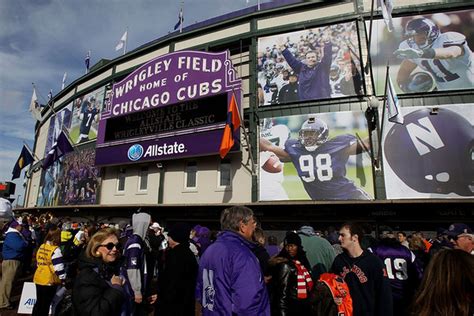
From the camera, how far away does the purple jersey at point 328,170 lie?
1355 centimetres

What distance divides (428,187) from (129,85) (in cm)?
1917

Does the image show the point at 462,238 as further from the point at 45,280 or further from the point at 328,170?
the point at 328,170

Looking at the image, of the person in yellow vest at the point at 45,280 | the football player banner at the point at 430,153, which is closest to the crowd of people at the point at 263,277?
the person in yellow vest at the point at 45,280

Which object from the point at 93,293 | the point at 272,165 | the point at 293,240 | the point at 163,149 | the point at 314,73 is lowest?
the point at 93,293

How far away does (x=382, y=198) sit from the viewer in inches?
514

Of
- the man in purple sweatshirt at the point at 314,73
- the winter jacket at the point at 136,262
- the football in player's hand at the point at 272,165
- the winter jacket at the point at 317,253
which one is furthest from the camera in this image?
the man in purple sweatshirt at the point at 314,73

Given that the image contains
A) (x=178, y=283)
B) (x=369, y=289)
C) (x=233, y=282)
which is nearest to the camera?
(x=233, y=282)

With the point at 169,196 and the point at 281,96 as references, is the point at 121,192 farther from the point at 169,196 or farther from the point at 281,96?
the point at 281,96

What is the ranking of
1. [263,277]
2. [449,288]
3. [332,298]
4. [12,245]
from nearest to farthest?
[449,288] → [263,277] → [332,298] → [12,245]

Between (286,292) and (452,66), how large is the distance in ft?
49.8

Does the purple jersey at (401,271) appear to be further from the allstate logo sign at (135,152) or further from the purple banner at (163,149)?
the allstate logo sign at (135,152)

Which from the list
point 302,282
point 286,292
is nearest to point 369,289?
point 302,282

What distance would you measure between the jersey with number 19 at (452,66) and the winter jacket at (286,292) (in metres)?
14.1

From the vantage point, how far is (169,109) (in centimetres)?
1808
